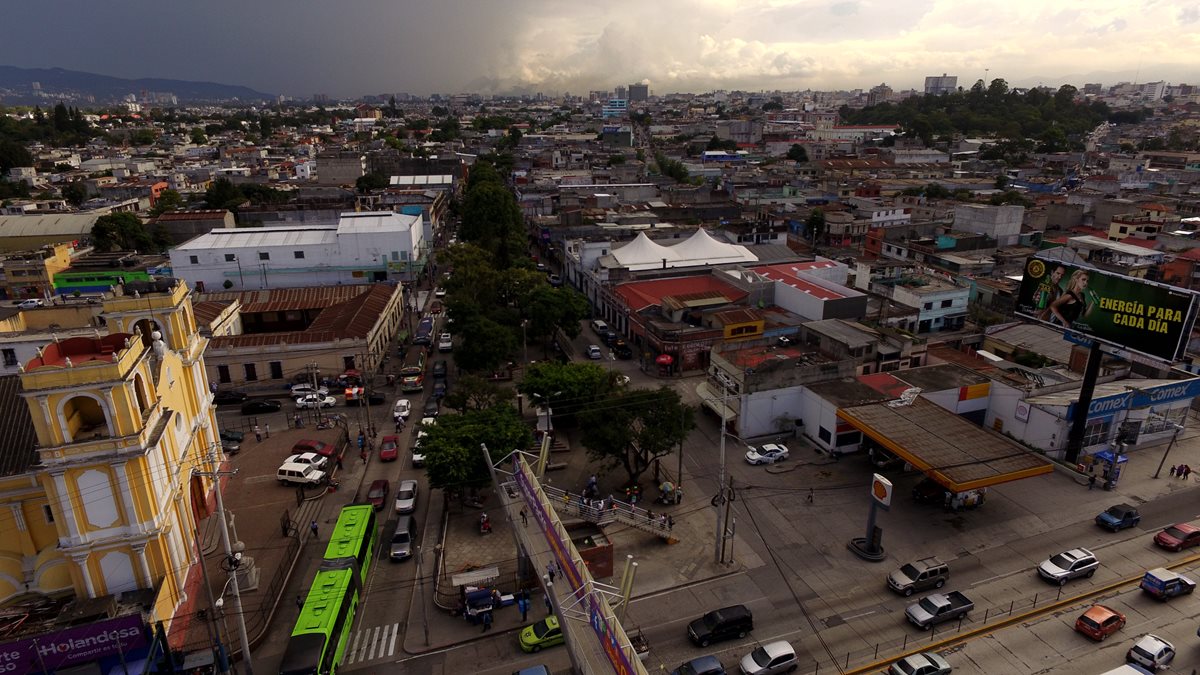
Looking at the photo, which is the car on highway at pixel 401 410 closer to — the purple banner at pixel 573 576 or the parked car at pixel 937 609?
the purple banner at pixel 573 576

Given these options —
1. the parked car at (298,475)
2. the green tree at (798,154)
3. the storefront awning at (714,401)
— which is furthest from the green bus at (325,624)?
the green tree at (798,154)

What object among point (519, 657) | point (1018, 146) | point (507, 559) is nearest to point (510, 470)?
point (507, 559)

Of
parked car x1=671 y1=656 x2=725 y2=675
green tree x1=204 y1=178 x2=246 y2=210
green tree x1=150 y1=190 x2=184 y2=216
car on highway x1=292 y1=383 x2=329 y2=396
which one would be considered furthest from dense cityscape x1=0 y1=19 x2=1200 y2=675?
green tree x1=150 y1=190 x2=184 y2=216

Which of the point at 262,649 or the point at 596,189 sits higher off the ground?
the point at 596,189

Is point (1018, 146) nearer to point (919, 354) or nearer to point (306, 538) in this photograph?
point (919, 354)

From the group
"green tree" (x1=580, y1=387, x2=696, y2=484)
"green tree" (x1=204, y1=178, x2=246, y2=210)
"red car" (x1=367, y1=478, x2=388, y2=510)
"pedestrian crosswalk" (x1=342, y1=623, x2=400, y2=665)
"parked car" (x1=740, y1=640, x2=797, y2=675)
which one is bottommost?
"pedestrian crosswalk" (x1=342, y1=623, x2=400, y2=665)

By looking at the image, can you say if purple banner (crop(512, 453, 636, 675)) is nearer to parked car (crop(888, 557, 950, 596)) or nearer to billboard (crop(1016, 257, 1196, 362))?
parked car (crop(888, 557, 950, 596))

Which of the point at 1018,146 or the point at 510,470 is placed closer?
the point at 510,470
